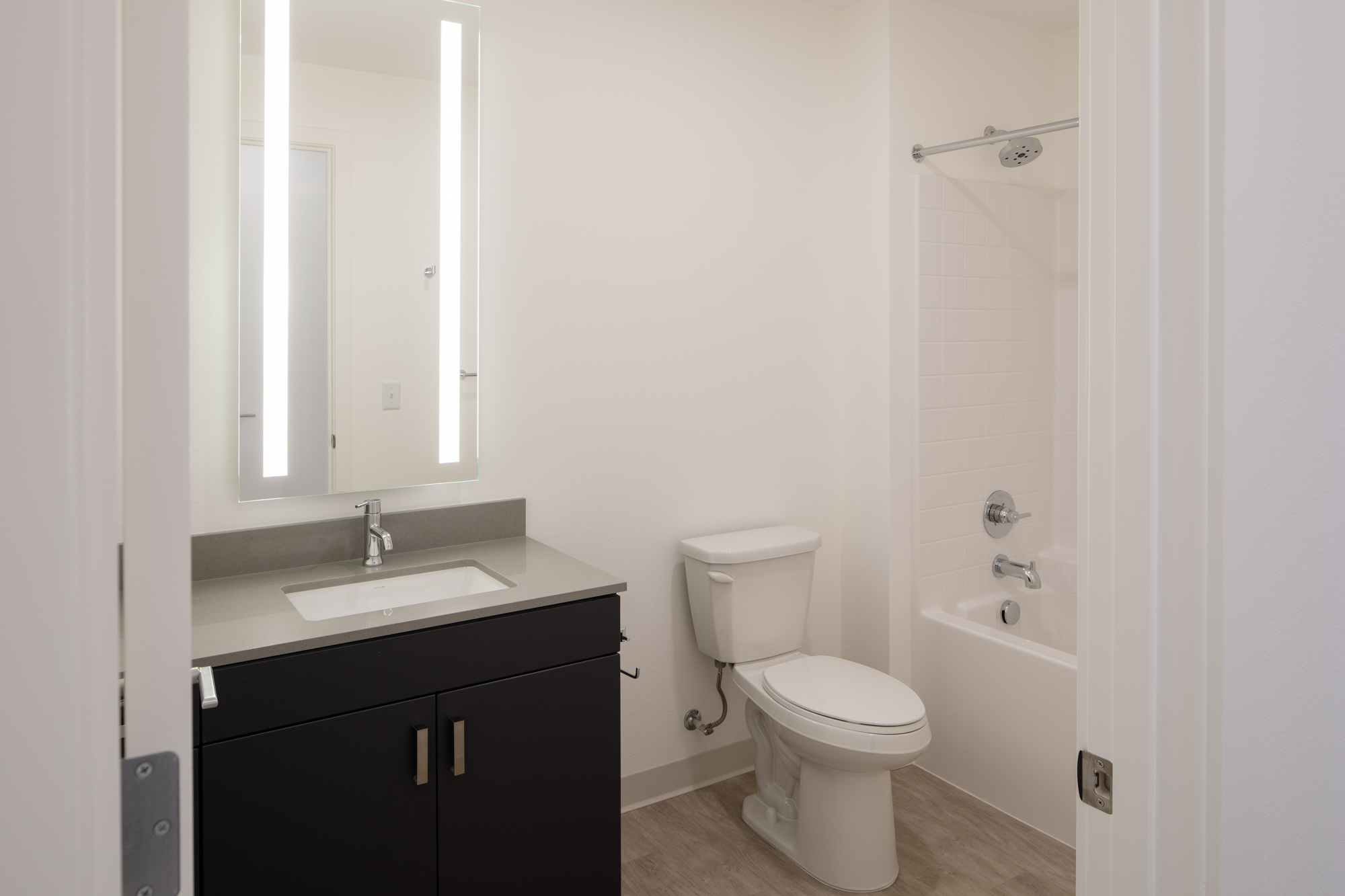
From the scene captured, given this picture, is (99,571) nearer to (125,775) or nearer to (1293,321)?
(125,775)

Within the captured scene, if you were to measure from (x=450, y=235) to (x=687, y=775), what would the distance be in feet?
5.75

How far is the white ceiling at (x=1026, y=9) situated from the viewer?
8.96 ft

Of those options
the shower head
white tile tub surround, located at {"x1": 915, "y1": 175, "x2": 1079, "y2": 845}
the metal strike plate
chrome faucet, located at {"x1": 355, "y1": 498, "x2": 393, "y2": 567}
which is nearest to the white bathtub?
white tile tub surround, located at {"x1": 915, "y1": 175, "x2": 1079, "y2": 845}

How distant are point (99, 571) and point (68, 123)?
0.22 m

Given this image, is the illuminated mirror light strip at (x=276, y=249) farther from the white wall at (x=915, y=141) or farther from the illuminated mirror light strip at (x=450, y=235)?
the white wall at (x=915, y=141)

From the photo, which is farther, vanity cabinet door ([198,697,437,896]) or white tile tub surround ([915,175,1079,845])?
white tile tub surround ([915,175,1079,845])

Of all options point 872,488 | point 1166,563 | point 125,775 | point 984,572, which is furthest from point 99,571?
point 984,572

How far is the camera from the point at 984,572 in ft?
9.59

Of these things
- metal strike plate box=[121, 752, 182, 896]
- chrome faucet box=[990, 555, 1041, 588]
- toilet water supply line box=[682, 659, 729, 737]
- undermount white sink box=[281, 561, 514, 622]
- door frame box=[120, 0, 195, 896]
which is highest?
door frame box=[120, 0, 195, 896]

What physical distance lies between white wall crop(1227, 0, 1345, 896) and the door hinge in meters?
0.09

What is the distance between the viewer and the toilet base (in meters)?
2.10

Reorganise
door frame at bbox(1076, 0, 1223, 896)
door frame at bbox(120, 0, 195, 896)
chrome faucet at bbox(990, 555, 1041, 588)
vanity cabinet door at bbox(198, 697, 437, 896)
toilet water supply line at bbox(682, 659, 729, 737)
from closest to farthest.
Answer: door frame at bbox(120, 0, 195, 896)
door frame at bbox(1076, 0, 1223, 896)
vanity cabinet door at bbox(198, 697, 437, 896)
toilet water supply line at bbox(682, 659, 729, 737)
chrome faucet at bbox(990, 555, 1041, 588)

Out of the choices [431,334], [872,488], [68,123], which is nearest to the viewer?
[68,123]

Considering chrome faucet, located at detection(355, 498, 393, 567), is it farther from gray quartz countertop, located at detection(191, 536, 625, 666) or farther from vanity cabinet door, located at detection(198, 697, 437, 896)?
vanity cabinet door, located at detection(198, 697, 437, 896)
